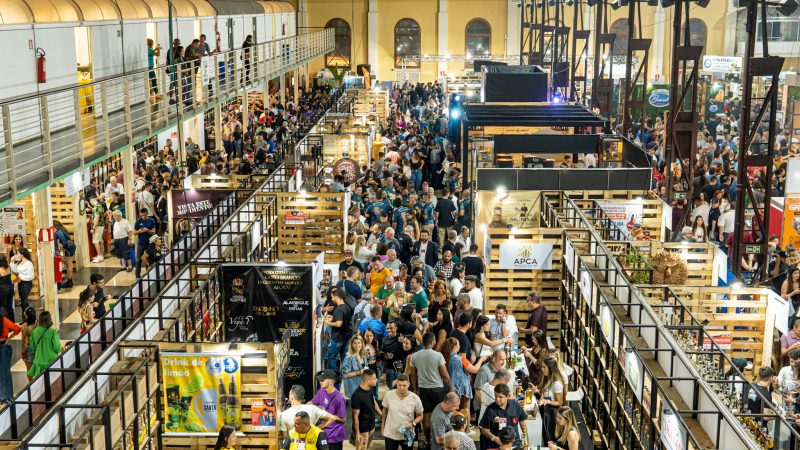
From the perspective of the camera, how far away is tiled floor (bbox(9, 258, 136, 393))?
48.0 feet

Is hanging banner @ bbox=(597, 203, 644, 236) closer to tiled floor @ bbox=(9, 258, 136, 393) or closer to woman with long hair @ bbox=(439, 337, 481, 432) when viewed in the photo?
woman with long hair @ bbox=(439, 337, 481, 432)

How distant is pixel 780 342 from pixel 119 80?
15.4m

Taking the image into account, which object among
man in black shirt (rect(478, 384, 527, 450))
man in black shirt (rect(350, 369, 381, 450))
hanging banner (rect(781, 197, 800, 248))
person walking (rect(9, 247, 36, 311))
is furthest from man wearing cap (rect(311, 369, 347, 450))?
hanging banner (rect(781, 197, 800, 248))

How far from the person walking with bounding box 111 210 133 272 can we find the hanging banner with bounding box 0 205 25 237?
195 centimetres

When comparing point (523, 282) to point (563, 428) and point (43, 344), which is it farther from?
point (43, 344)

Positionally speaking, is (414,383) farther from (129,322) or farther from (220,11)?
(220,11)

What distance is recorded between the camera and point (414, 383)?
11.6 m

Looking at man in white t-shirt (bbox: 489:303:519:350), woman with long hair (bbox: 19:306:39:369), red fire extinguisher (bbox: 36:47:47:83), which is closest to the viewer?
woman with long hair (bbox: 19:306:39:369)

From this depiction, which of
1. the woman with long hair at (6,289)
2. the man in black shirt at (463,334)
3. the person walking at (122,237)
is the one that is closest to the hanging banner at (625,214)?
the man in black shirt at (463,334)

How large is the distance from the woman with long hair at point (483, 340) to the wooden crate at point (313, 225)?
5860 millimetres

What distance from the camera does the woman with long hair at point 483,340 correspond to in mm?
12483

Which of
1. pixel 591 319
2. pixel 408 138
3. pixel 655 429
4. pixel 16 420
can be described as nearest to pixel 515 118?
pixel 408 138

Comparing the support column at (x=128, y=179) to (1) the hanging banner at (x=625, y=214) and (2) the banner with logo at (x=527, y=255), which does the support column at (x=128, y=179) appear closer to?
(2) the banner with logo at (x=527, y=255)

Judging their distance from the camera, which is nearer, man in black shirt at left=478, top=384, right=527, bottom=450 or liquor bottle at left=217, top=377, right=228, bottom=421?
liquor bottle at left=217, top=377, right=228, bottom=421
